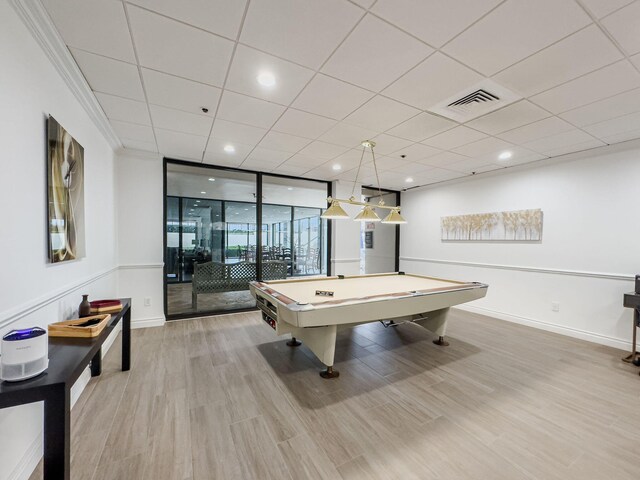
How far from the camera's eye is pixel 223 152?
397 centimetres

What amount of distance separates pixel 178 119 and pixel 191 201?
2.98 meters

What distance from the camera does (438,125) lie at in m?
2.93

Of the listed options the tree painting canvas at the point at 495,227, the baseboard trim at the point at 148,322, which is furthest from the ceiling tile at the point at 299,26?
the tree painting canvas at the point at 495,227

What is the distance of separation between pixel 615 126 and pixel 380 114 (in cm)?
262

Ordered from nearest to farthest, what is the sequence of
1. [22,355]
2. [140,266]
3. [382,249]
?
[22,355] < [140,266] < [382,249]

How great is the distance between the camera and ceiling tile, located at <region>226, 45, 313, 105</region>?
1.88 m

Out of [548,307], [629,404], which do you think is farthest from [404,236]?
[629,404]

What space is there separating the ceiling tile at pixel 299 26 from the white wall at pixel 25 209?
123cm

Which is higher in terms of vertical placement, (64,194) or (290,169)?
(290,169)

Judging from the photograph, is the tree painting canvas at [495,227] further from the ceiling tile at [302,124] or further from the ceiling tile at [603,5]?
the ceiling tile at [302,124]

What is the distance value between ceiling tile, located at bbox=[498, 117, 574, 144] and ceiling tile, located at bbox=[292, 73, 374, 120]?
1.94 metres

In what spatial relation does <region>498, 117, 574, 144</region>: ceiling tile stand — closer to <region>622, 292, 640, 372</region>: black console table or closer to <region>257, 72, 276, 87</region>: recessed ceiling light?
<region>622, 292, 640, 372</region>: black console table

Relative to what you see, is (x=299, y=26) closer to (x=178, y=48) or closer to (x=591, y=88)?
(x=178, y=48)

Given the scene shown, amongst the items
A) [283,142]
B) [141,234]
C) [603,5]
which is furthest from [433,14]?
[141,234]
